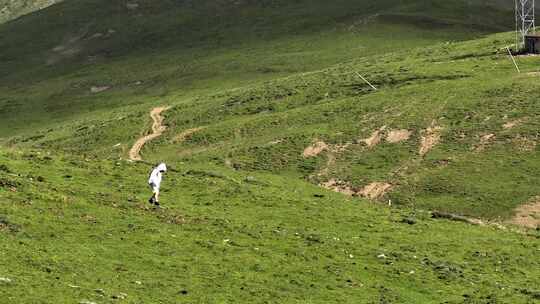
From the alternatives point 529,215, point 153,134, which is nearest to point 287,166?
point 529,215

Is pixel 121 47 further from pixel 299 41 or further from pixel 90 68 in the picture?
pixel 299 41

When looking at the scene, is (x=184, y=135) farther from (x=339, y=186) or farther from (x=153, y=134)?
(x=339, y=186)

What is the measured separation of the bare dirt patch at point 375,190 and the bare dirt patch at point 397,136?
7.33 meters

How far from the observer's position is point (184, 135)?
77.2 metres

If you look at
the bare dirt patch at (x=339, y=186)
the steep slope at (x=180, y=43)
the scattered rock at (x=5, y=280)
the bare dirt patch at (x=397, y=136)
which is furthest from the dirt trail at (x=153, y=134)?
the scattered rock at (x=5, y=280)

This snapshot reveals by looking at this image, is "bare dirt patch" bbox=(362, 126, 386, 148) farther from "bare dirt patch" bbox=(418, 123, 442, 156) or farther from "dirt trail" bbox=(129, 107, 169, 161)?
"dirt trail" bbox=(129, 107, 169, 161)

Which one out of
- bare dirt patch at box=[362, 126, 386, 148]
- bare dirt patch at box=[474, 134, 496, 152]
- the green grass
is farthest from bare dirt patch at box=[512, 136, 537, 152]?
the green grass

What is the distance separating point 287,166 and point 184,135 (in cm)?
1502

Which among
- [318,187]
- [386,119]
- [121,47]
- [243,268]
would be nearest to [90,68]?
[121,47]

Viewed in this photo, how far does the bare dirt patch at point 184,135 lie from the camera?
76.1 metres

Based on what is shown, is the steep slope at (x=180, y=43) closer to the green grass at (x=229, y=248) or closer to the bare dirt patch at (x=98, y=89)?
the bare dirt patch at (x=98, y=89)

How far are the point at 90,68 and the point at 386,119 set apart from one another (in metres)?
76.2

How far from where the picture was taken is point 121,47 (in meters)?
149

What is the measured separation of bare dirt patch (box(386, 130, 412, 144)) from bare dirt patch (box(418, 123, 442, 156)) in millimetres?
1182
